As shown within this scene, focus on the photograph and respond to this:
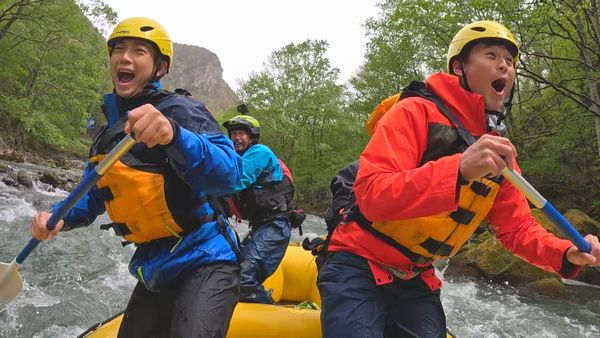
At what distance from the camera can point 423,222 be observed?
1.99 metres

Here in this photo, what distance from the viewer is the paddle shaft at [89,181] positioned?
177 centimetres

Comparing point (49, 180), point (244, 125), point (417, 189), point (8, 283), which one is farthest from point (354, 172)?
point (49, 180)

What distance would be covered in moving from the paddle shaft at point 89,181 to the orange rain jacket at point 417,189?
3.01ft

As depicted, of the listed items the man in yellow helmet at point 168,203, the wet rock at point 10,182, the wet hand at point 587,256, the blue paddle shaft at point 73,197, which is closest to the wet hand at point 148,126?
the man in yellow helmet at point 168,203

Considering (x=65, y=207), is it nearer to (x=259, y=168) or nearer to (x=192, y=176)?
(x=192, y=176)

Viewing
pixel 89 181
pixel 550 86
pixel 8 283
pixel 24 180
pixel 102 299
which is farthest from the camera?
pixel 24 180

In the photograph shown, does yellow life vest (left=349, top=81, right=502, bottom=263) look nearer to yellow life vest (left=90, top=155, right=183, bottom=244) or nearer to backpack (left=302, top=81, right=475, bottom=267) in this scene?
backpack (left=302, top=81, right=475, bottom=267)

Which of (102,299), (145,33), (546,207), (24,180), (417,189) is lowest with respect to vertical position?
(24,180)

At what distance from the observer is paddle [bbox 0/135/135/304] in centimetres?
178

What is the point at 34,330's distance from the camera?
15.2 ft

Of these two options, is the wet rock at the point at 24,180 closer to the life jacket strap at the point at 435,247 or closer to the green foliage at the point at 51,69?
the green foliage at the point at 51,69

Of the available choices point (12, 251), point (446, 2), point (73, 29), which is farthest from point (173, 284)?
point (73, 29)

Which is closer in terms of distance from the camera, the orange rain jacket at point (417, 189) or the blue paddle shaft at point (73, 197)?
the orange rain jacket at point (417, 189)

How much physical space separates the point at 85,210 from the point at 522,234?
92.9 inches
